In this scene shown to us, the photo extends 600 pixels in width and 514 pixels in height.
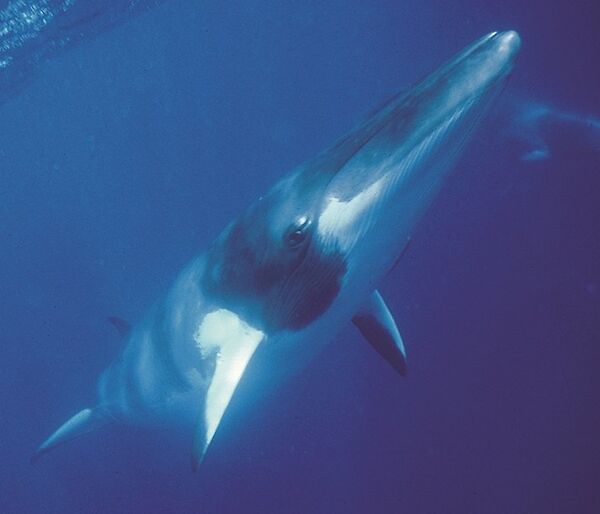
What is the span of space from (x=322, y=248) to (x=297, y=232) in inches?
8.3

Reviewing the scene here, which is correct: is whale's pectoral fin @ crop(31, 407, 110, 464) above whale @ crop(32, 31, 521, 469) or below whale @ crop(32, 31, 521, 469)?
above

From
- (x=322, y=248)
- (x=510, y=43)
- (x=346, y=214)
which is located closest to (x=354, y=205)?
(x=346, y=214)

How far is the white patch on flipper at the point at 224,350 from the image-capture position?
406 cm

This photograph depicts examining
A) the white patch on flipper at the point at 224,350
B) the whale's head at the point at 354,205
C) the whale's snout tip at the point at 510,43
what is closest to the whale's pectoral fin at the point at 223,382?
the white patch on flipper at the point at 224,350

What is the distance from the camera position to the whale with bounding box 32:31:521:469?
3.23 meters

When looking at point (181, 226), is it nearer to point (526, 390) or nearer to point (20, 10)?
point (20, 10)

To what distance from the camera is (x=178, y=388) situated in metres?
6.04

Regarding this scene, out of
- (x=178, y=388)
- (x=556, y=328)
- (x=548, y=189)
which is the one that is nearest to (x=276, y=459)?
(x=556, y=328)

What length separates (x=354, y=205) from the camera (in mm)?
3518

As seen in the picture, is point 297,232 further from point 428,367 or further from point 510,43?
point 428,367

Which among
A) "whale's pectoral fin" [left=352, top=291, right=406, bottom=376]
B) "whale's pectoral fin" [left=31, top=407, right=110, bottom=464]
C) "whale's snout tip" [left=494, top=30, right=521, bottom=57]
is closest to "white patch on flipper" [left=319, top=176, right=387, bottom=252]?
"whale's snout tip" [left=494, top=30, right=521, bottom=57]

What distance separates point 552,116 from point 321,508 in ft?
46.8

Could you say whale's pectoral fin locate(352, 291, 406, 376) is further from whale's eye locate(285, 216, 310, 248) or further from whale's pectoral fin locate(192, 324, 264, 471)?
whale's eye locate(285, 216, 310, 248)

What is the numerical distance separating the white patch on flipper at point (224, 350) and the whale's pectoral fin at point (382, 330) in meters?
1.36
